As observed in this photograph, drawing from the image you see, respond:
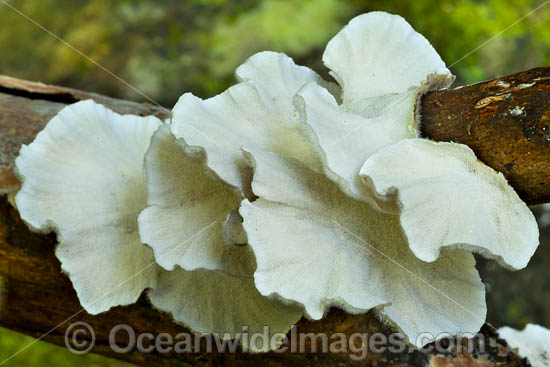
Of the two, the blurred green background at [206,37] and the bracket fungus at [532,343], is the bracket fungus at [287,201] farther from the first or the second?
the blurred green background at [206,37]

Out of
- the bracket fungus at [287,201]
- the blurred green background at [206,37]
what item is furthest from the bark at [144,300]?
the blurred green background at [206,37]

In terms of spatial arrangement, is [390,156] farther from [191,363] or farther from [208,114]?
[191,363]

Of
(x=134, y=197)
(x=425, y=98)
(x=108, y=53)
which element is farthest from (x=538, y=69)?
(x=108, y=53)

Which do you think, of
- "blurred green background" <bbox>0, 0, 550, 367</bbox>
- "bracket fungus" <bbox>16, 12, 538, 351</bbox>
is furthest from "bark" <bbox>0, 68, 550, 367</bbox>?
"blurred green background" <bbox>0, 0, 550, 367</bbox>

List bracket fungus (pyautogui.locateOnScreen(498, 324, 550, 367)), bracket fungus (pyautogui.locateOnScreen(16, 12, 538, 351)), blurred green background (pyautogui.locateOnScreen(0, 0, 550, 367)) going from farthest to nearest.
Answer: blurred green background (pyautogui.locateOnScreen(0, 0, 550, 367)) < bracket fungus (pyautogui.locateOnScreen(498, 324, 550, 367)) < bracket fungus (pyautogui.locateOnScreen(16, 12, 538, 351))

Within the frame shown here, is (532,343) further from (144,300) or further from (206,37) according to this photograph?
(206,37)

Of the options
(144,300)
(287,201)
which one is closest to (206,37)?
(144,300)

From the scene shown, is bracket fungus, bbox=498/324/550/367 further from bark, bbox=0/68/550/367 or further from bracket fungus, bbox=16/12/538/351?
bracket fungus, bbox=16/12/538/351
